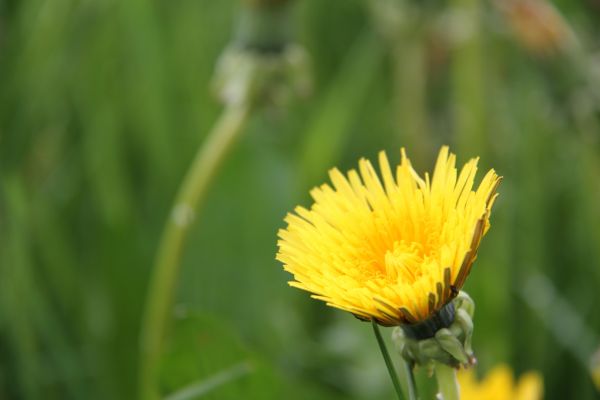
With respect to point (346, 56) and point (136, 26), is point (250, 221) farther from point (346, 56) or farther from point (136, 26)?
point (346, 56)

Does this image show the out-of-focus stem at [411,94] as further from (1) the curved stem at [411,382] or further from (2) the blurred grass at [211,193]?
(1) the curved stem at [411,382]

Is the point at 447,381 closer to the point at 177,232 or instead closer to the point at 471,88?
the point at 177,232

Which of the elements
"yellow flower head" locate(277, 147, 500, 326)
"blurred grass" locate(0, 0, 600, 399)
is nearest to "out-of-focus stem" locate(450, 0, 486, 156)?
→ "blurred grass" locate(0, 0, 600, 399)

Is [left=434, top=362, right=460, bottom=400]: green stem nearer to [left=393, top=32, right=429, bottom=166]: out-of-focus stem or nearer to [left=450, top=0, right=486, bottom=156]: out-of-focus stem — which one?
[left=450, top=0, right=486, bottom=156]: out-of-focus stem

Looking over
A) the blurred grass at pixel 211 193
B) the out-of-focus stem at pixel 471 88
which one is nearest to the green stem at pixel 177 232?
the blurred grass at pixel 211 193

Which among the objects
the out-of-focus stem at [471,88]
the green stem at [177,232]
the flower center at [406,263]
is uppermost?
the out-of-focus stem at [471,88]

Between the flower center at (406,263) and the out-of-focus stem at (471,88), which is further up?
the out-of-focus stem at (471,88)

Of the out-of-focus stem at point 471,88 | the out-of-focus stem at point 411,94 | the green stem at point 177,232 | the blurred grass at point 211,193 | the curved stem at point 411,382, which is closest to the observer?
the curved stem at point 411,382
